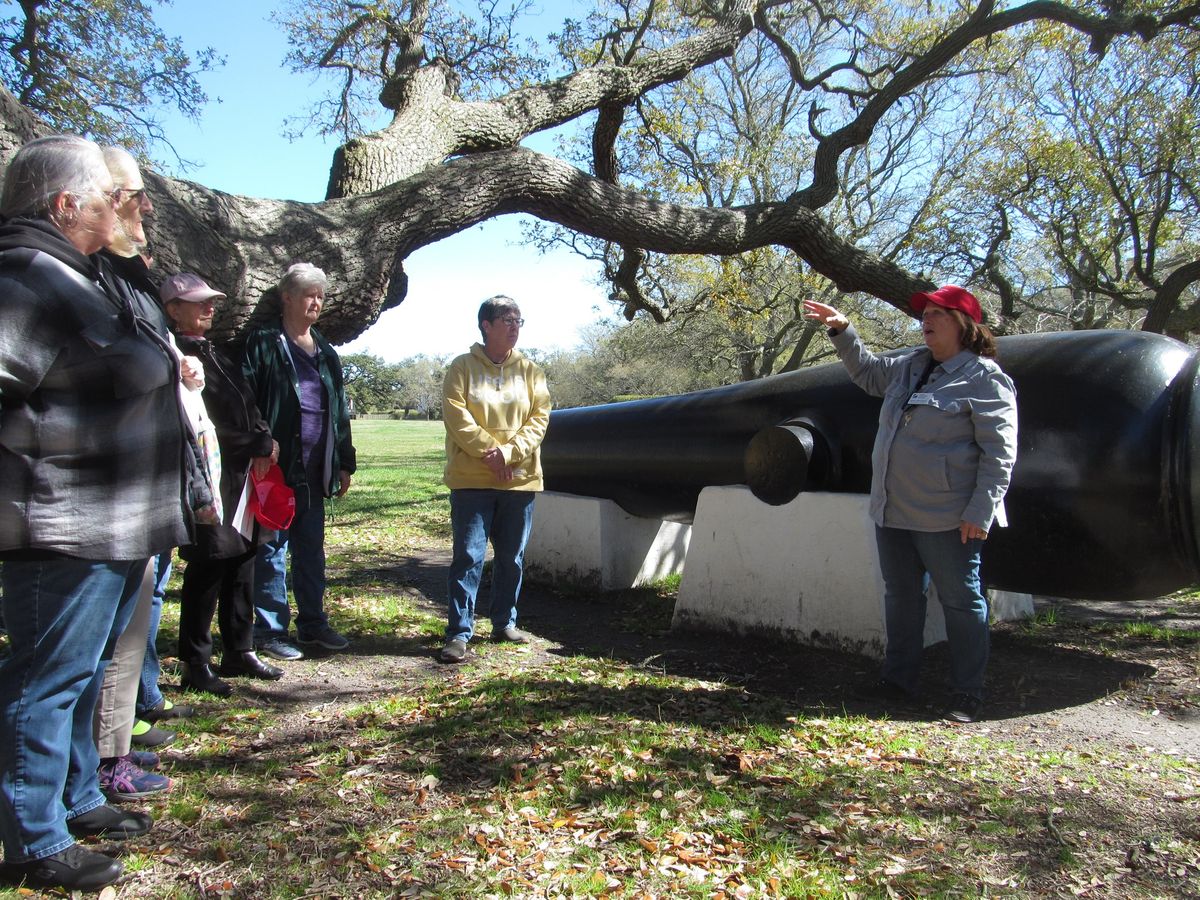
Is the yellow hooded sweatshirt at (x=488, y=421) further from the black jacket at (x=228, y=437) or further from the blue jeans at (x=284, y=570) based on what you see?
the black jacket at (x=228, y=437)

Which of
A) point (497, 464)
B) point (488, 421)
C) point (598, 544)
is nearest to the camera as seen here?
point (497, 464)

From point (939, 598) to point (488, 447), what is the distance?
2363mm

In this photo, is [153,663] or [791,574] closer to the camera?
[153,663]

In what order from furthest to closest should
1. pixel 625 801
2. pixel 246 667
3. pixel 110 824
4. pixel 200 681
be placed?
pixel 246 667 < pixel 200 681 < pixel 625 801 < pixel 110 824

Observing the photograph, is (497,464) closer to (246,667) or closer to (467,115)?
(246,667)

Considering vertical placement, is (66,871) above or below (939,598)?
below

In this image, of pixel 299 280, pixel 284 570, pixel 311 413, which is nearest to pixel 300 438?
pixel 311 413

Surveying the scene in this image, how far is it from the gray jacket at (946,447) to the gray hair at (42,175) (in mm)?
3292

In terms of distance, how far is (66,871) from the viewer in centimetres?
233

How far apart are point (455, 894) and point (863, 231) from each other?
24744 mm

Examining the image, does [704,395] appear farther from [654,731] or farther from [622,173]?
[622,173]

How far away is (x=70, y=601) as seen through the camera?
90.3 inches

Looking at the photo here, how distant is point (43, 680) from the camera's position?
2.29m

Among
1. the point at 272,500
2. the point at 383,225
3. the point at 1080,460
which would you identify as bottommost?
the point at 272,500
